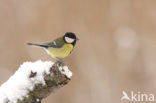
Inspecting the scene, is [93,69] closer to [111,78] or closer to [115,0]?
[111,78]

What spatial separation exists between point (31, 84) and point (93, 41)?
144 inches

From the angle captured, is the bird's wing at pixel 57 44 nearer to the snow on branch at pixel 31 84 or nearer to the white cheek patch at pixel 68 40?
the white cheek patch at pixel 68 40

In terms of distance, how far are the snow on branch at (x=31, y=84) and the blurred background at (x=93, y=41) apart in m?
3.38

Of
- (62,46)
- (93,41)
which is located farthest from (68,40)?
(93,41)

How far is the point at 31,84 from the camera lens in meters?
1.11

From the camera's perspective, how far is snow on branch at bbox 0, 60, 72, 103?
3.60ft

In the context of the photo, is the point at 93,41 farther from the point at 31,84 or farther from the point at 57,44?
the point at 31,84

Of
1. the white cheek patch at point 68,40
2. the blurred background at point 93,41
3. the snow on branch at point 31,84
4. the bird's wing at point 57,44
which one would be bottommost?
the blurred background at point 93,41

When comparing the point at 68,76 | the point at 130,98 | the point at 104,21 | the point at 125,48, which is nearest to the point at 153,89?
the point at 130,98

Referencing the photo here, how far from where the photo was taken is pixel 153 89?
457cm

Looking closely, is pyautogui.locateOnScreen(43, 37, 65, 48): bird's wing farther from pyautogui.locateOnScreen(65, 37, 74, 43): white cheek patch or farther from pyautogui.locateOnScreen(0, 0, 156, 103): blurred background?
pyautogui.locateOnScreen(0, 0, 156, 103): blurred background

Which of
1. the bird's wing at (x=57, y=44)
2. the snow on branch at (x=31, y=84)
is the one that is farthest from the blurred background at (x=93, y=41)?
the snow on branch at (x=31, y=84)

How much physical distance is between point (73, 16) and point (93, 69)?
2.40ft

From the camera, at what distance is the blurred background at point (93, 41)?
183 inches
